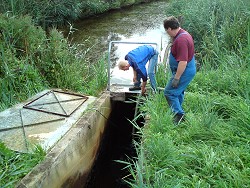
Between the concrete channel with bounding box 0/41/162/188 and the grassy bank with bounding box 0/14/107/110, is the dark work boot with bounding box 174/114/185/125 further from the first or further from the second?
the grassy bank with bounding box 0/14/107/110

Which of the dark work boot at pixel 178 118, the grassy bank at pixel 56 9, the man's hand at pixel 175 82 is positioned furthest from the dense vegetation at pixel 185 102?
the grassy bank at pixel 56 9

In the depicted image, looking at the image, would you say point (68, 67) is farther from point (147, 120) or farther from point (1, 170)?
point (1, 170)

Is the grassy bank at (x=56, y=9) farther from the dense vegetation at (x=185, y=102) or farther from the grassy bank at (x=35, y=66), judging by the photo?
the grassy bank at (x=35, y=66)

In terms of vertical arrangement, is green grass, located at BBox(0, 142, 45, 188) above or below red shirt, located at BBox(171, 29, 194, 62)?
below

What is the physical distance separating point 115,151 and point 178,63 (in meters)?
2.94

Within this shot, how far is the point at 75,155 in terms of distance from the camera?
4.65 metres

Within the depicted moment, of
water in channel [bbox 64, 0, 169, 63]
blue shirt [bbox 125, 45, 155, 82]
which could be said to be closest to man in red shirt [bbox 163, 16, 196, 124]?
blue shirt [bbox 125, 45, 155, 82]

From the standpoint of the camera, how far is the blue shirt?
535 cm

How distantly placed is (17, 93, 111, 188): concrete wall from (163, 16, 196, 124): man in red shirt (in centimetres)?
161

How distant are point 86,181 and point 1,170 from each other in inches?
74.6

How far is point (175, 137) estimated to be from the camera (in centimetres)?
410

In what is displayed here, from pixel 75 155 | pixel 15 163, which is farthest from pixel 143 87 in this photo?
pixel 15 163

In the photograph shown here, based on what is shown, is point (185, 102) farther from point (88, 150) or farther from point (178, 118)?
point (88, 150)

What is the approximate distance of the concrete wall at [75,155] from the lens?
3805 mm
